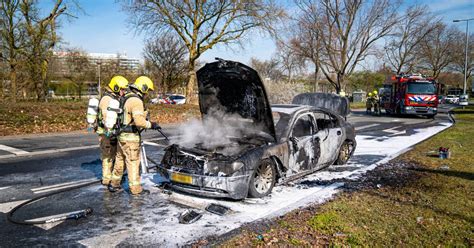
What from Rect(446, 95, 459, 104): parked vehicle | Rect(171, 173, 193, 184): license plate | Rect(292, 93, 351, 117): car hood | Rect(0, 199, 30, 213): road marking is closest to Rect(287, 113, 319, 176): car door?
Rect(171, 173, 193, 184): license plate

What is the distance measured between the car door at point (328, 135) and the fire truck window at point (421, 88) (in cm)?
1786

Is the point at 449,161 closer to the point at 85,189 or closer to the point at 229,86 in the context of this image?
the point at 229,86

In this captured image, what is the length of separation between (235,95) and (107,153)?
2.46m

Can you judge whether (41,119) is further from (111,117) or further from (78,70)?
(78,70)

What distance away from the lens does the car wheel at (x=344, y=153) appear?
8.28 m

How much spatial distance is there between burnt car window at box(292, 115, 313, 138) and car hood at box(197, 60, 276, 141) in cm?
79

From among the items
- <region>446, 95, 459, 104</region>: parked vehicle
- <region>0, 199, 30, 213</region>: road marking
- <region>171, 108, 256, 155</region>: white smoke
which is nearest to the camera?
<region>0, 199, 30, 213</region>: road marking

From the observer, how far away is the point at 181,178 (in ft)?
18.5

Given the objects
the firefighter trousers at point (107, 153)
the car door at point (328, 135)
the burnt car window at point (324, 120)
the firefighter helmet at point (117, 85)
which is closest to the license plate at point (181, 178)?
the firefighter trousers at point (107, 153)

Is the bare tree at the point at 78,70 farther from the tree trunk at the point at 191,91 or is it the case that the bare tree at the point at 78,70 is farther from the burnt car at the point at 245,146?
the burnt car at the point at 245,146

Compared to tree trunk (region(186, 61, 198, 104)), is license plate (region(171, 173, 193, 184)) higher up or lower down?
lower down

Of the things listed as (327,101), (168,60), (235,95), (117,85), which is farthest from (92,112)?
(168,60)

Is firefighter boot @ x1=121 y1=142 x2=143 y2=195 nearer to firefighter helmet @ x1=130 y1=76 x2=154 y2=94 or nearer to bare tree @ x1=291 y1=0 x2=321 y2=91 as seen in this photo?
firefighter helmet @ x1=130 y1=76 x2=154 y2=94

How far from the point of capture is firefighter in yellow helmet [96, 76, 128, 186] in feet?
21.1
